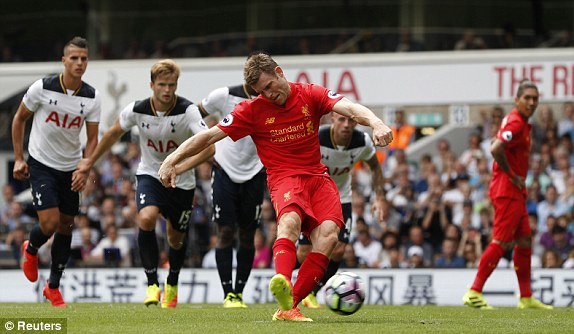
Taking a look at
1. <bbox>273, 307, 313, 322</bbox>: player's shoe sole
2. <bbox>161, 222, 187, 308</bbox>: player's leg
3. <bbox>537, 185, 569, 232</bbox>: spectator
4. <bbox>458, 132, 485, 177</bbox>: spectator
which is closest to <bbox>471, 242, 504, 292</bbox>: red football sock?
<bbox>161, 222, 187, 308</bbox>: player's leg

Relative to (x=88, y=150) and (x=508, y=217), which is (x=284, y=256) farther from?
(x=508, y=217)

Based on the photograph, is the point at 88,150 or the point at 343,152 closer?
the point at 88,150

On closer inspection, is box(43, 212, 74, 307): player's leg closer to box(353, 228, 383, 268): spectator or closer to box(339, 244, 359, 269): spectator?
box(339, 244, 359, 269): spectator

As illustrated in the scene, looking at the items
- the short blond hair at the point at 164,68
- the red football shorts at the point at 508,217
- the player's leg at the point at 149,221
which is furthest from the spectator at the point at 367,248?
the short blond hair at the point at 164,68

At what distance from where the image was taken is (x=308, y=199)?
953 cm

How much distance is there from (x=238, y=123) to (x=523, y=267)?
5043 mm

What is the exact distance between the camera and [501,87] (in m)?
18.8

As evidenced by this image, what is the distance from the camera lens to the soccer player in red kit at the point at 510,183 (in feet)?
41.6

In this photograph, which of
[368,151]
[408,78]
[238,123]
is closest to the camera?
[238,123]

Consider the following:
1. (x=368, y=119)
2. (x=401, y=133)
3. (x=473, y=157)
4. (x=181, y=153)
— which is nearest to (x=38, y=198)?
(x=181, y=153)

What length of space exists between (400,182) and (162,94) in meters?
9.28

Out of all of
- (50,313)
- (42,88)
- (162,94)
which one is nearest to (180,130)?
(162,94)

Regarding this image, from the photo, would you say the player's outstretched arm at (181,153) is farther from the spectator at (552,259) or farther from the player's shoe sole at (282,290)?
the spectator at (552,259)

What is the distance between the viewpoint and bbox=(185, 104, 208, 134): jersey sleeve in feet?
39.0
